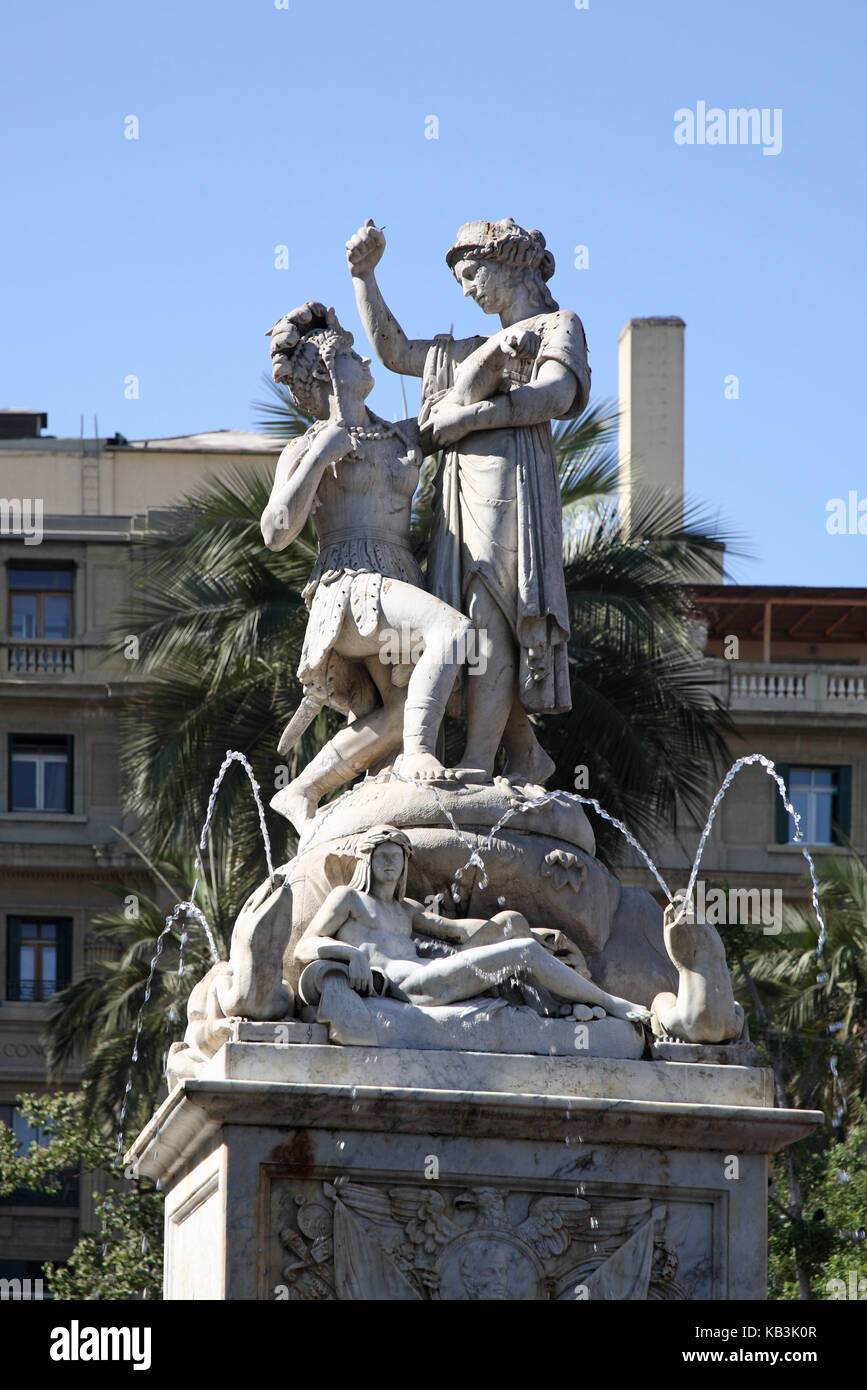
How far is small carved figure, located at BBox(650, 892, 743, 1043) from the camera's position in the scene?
10.2 m

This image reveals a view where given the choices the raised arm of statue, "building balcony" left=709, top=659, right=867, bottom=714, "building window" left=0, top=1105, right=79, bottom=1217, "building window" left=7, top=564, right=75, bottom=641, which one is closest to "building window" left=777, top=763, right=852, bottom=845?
"building balcony" left=709, top=659, right=867, bottom=714

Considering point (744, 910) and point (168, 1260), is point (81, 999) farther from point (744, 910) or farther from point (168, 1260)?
point (168, 1260)

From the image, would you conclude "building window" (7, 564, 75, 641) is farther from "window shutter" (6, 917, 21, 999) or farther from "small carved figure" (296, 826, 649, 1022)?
"small carved figure" (296, 826, 649, 1022)

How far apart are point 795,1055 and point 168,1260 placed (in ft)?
47.4

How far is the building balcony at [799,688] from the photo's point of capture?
44.8m

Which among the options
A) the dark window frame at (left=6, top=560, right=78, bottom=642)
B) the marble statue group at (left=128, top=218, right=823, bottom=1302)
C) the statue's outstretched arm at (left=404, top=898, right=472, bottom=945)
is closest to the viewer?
the marble statue group at (left=128, top=218, right=823, bottom=1302)

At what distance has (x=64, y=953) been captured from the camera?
145 ft

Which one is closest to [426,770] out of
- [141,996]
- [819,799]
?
[141,996]

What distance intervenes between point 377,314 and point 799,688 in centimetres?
3316

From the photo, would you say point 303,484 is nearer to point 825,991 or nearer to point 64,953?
point 825,991

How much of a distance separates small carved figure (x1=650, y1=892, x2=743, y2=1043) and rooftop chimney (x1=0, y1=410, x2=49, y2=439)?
1655 inches
